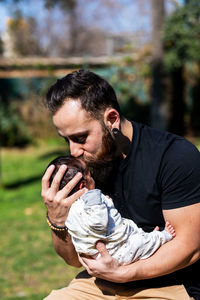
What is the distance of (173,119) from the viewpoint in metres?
15.3

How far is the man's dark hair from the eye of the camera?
2526 millimetres

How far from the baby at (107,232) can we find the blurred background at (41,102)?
2383 millimetres

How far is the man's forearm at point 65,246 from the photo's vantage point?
259cm

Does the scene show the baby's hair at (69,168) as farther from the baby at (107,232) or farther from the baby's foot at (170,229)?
the baby's foot at (170,229)

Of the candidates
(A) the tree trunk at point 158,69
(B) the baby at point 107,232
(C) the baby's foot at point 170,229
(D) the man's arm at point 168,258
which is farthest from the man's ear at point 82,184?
(A) the tree trunk at point 158,69

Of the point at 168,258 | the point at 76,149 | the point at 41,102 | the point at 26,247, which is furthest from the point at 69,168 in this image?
the point at 41,102

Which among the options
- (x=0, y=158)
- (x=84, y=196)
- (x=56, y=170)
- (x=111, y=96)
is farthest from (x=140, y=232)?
(x=0, y=158)

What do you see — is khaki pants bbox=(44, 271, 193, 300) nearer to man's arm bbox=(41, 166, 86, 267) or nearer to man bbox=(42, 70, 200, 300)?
man bbox=(42, 70, 200, 300)

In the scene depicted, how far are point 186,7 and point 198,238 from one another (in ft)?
23.1

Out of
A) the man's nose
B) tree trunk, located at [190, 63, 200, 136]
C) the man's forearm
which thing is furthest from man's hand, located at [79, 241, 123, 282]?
tree trunk, located at [190, 63, 200, 136]

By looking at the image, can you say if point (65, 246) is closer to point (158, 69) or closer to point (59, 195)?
point (59, 195)

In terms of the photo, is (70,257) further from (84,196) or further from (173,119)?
(173,119)

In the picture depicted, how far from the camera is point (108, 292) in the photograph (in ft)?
8.25

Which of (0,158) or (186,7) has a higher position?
(186,7)
